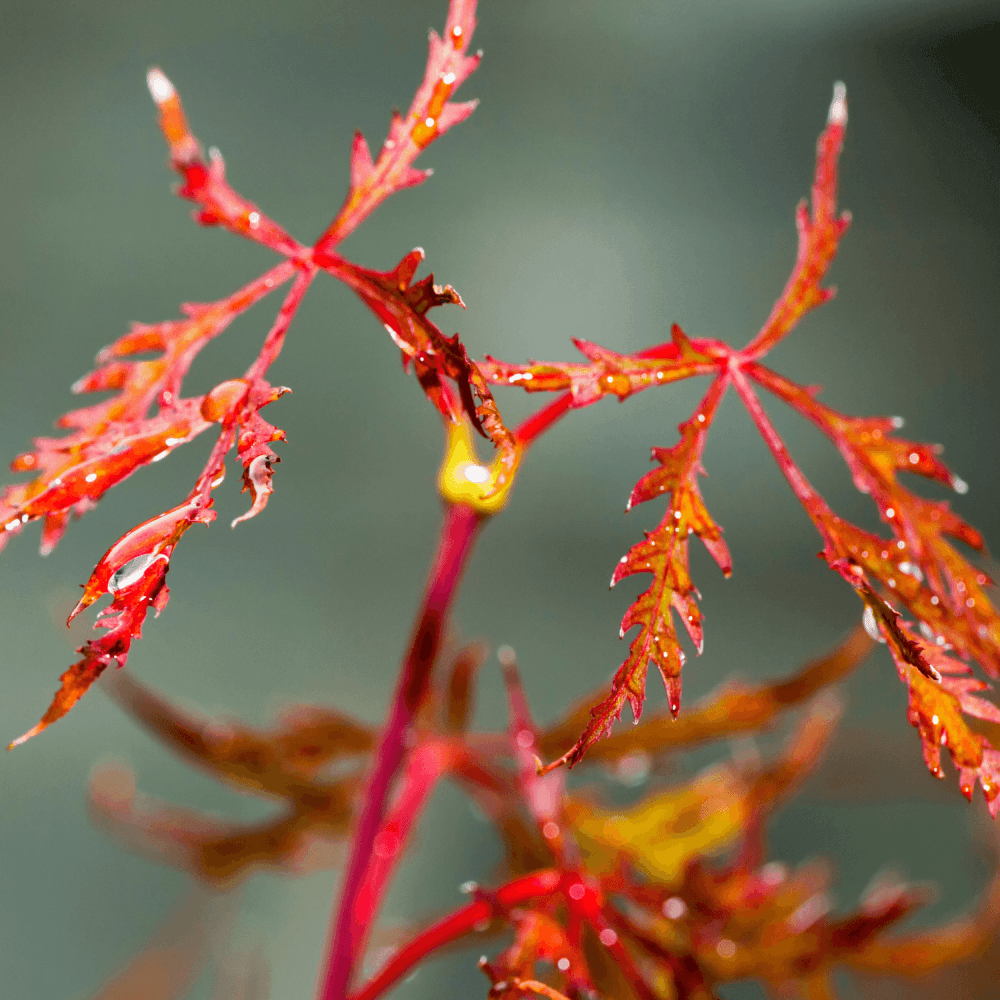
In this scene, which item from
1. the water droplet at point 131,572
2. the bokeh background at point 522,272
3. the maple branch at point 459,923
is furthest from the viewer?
the bokeh background at point 522,272

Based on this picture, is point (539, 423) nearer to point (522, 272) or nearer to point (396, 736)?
point (396, 736)

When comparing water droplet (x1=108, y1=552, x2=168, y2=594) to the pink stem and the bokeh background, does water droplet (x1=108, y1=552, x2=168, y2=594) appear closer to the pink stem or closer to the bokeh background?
the pink stem

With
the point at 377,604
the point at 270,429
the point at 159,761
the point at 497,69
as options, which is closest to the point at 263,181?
the point at 497,69

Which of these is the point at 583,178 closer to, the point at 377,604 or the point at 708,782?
the point at 377,604

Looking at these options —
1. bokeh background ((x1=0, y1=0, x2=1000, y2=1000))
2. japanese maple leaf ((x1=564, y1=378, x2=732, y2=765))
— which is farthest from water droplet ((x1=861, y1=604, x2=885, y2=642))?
bokeh background ((x1=0, y1=0, x2=1000, y2=1000))

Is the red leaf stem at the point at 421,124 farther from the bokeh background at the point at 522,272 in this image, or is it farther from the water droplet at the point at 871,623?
the bokeh background at the point at 522,272

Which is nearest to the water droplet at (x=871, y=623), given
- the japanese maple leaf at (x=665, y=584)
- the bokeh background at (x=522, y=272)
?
the japanese maple leaf at (x=665, y=584)

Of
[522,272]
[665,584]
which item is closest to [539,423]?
[665,584]
